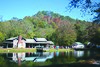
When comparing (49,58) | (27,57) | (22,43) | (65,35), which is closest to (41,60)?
(49,58)

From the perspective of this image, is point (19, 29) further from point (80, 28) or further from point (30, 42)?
point (80, 28)

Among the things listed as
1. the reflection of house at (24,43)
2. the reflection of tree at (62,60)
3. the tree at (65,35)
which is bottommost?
the reflection of tree at (62,60)

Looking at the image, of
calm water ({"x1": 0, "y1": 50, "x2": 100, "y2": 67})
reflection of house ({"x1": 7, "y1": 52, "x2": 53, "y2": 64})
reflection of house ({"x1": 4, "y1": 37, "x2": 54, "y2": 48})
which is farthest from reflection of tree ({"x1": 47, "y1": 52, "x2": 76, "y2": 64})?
reflection of house ({"x1": 4, "y1": 37, "x2": 54, "y2": 48})

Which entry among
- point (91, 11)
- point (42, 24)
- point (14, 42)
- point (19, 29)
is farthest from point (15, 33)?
point (91, 11)

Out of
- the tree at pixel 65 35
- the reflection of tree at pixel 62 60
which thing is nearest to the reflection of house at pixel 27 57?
the reflection of tree at pixel 62 60

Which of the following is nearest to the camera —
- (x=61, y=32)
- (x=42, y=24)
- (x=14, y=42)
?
(x=14, y=42)

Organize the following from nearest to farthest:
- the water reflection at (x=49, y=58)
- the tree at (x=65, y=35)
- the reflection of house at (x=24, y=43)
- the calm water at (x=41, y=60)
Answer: the calm water at (x=41, y=60), the water reflection at (x=49, y=58), the reflection of house at (x=24, y=43), the tree at (x=65, y=35)

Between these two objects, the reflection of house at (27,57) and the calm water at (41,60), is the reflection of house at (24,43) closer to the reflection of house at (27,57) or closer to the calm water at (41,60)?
the reflection of house at (27,57)

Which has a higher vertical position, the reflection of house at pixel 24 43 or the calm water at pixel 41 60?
the reflection of house at pixel 24 43

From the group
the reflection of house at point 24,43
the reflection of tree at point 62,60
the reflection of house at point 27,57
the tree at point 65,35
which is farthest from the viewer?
the tree at point 65,35

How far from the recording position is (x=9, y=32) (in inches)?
4304

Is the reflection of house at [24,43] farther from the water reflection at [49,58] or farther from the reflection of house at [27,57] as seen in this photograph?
the water reflection at [49,58]

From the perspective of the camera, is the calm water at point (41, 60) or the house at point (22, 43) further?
the house at point (22, 43)

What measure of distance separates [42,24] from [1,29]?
5337 cm
